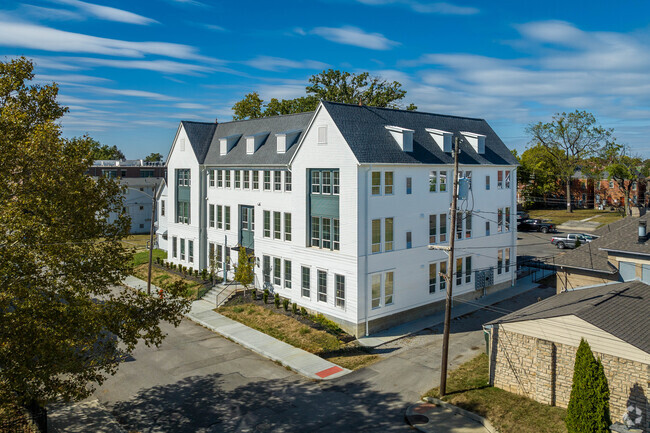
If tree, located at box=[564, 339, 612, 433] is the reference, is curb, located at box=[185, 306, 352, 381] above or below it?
below

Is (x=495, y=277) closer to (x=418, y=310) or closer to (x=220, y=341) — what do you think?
(x=418, y=310)

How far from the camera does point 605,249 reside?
84.5ft

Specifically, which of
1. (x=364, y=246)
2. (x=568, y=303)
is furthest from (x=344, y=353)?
(x=568, y=303)

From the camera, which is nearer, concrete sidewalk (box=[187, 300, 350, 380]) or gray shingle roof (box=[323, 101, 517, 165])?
concrete sidewalk (box=[187, 300, 350, 380])

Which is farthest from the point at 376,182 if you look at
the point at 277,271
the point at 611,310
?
the point at 611,310

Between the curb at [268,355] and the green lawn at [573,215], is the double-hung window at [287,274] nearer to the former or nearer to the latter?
the curb at [268,355]

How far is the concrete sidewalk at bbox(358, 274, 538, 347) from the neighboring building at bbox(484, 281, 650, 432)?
7.43 m

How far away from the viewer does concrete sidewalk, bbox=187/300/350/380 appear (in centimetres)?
2341

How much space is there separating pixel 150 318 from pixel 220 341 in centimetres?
1172

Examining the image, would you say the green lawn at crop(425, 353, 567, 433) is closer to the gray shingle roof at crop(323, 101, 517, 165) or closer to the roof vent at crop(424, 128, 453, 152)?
the gray shingle roof at crop(323, 101, 517, 165)

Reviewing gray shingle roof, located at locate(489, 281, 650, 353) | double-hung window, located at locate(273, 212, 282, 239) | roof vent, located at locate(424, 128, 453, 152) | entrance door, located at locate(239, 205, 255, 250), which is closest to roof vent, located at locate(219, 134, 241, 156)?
entrance door, located at locate(239, 205, 255, 250)

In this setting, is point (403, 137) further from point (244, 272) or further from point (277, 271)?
point (244, 272)

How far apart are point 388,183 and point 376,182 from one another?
103cm

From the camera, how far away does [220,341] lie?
1102 inches
